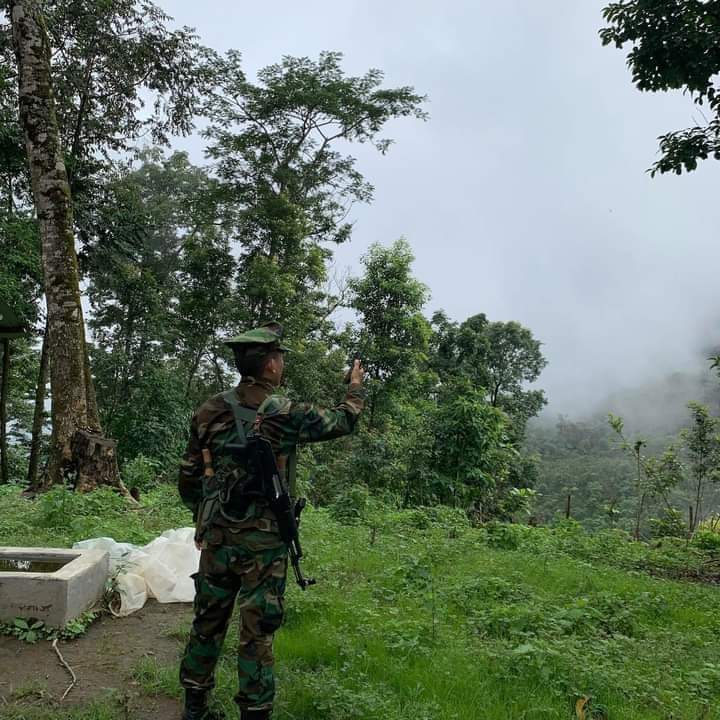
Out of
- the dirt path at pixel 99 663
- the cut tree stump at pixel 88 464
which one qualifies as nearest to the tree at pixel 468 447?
the cut tree stump at pixel 88 464

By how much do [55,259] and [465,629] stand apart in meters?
7.49

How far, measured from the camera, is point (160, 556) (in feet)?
17.9

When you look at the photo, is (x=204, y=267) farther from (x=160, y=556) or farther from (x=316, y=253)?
(x=160, y=556)

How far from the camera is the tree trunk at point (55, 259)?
9250 millimetres

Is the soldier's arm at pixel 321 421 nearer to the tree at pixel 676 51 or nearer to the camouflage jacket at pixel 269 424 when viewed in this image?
the camouflage jacket at pixel 269 424

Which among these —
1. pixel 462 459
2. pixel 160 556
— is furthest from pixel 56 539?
pixel 462 459

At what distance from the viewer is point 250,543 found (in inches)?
120

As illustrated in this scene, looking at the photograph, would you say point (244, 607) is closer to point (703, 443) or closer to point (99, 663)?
point (99, 663)

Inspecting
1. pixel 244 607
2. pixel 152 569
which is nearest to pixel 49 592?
pixel 152 569

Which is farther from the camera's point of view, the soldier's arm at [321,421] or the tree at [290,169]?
the tree at [290,169]

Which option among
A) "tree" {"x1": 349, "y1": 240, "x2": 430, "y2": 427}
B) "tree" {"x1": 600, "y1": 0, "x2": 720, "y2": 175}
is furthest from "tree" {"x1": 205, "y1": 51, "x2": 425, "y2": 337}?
"tree" {"x1": 600, "y1": 0, "x2": 720, "y2": 175}

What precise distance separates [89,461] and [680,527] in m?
12.0

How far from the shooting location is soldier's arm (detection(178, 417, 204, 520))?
11.0 feet

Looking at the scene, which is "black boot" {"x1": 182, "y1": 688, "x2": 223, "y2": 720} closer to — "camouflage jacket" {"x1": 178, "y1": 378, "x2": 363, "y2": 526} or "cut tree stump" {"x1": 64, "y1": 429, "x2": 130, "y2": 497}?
"camouflage jacket" {"x1": 178, "y1": 378, "x2": 363, "y2": 526}
